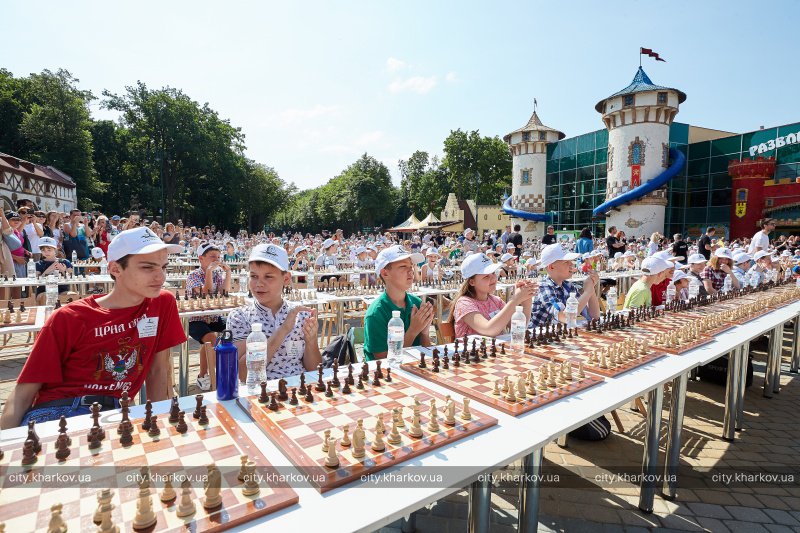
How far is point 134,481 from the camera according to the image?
1.53 m

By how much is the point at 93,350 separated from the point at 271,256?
1274mm

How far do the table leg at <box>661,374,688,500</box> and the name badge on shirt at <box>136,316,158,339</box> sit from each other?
4.09m

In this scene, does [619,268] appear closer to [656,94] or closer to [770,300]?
[770,300]

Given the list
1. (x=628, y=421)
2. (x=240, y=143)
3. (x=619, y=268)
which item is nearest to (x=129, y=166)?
(x=240, y=143)

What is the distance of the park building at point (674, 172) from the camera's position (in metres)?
26.7

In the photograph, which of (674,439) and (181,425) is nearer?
(181,425)

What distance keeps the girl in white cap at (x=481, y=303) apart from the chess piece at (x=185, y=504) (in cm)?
297

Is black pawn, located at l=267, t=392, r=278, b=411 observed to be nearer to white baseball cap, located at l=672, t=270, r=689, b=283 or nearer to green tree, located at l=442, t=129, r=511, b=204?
white baseball cap, located at l=672, t=270, r=689, b=283

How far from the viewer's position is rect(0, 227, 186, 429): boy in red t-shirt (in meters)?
2.30

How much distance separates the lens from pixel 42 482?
150 cm

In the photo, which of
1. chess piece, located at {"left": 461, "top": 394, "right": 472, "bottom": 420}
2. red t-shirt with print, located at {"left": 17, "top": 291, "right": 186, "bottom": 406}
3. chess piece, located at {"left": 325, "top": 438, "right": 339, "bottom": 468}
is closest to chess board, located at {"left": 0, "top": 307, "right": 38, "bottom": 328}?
red t-shirt with print, located at {"left": 17, "top": 291, "right": 186, "bottom": 406}

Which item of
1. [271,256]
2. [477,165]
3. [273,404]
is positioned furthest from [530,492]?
[477,165]

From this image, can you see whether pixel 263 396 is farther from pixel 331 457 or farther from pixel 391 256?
pixel 391 256

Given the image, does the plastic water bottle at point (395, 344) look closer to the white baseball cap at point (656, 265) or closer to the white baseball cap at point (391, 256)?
the white baseball cap at point (391, 256)
